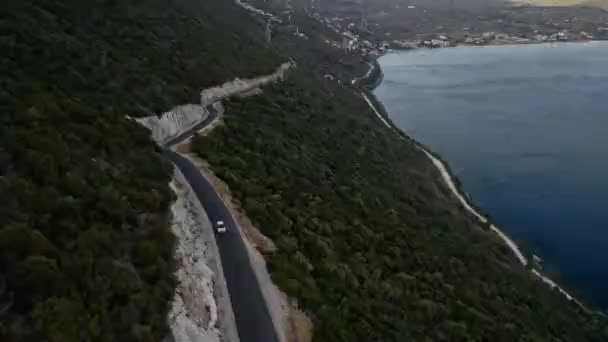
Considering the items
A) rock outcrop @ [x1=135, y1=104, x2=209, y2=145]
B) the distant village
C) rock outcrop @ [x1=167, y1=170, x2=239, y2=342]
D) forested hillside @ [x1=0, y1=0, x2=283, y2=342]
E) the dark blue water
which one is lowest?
the distant village

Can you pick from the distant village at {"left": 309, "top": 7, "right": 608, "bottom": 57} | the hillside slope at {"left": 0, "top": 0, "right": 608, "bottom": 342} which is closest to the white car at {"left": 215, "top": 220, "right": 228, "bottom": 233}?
the hillside slope at {"left": 0, "top": 0, "right": 608, "bottom": 342}

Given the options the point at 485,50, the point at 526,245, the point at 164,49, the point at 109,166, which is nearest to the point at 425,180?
the point at 526,245

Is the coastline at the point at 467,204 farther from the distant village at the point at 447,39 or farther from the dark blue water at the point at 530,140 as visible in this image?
the distant village at the point at 447,39

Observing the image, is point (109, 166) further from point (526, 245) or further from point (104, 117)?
point (526, 245)

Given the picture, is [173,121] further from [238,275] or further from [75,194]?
[75,194]

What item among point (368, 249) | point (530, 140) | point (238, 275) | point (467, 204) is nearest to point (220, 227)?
point (238, 275)

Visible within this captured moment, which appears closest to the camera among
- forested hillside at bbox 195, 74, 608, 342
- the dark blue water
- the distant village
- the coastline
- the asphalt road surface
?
the asphalt road surface

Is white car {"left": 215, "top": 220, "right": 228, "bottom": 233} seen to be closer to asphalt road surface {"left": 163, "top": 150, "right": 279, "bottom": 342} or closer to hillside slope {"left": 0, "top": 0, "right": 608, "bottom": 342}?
asphalt road surface {"left": 163, "top": 150, "right": 279, "bottom": 342}
